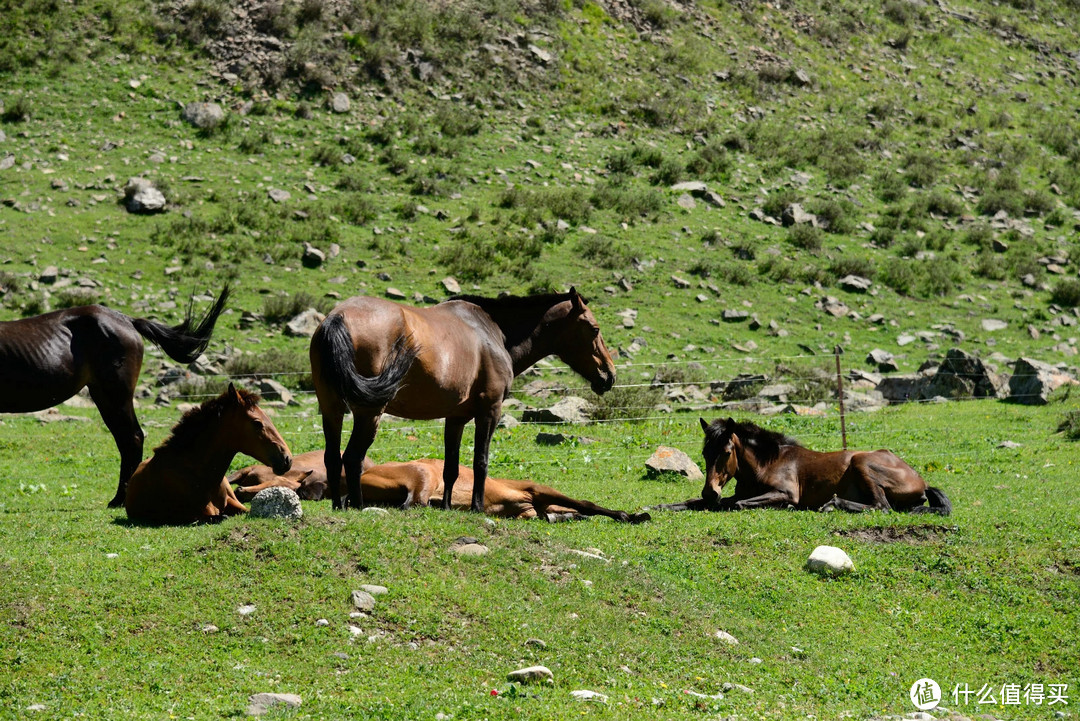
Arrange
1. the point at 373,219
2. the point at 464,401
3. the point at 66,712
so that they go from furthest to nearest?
the point at 373,219 < the point at 464,401 < the point at 66,712

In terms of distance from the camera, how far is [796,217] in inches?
1352

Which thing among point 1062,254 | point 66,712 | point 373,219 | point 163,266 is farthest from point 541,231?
point 66,712

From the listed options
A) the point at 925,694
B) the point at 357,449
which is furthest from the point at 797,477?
the point at 357,449

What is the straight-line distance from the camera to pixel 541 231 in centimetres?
3086

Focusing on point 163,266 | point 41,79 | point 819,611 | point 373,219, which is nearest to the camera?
point 819,611

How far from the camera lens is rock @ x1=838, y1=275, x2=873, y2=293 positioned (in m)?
31.1

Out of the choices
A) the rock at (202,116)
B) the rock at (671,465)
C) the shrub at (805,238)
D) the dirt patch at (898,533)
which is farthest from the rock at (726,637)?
the rock at (202,116)

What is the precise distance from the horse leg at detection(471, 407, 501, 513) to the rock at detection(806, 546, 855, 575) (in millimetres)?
3515

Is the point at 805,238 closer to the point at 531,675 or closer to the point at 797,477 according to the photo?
the point at 797,477

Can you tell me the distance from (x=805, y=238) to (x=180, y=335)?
78.2ft

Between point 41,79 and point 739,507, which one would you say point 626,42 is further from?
point 739,507

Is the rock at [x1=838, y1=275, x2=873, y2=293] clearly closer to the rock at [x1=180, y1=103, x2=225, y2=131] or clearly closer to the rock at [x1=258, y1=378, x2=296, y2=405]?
the rock at [x1=258, y1=378, x2=296, y2=405]

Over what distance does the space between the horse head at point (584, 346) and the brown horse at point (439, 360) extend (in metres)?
0.01

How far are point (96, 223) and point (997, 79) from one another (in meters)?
42.4
